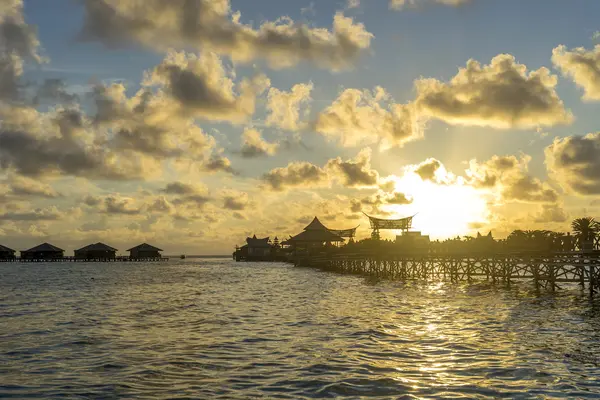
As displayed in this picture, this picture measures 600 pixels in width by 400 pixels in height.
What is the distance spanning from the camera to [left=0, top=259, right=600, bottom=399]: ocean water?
12430mm

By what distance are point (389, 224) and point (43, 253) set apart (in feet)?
422

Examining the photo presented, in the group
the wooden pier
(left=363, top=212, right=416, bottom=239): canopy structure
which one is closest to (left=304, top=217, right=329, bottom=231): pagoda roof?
the wooden pier

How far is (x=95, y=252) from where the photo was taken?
566 feet

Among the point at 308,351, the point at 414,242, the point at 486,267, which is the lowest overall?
the point at 308,351

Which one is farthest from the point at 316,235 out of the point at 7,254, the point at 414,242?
the point at 7,254

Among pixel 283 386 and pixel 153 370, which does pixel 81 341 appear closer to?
pixel 153 370

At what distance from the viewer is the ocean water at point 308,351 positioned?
1243cm

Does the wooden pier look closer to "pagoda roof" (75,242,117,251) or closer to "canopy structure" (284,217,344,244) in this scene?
"canopy structure" (284,217,344,244)

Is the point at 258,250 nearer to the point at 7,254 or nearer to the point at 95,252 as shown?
the point at 95,252

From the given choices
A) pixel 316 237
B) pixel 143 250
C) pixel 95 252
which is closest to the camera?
pixel 316 237

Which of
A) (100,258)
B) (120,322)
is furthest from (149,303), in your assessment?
(100,258)

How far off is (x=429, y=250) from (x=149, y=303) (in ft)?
118

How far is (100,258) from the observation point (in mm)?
175375

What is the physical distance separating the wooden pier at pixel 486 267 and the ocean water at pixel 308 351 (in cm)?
518
